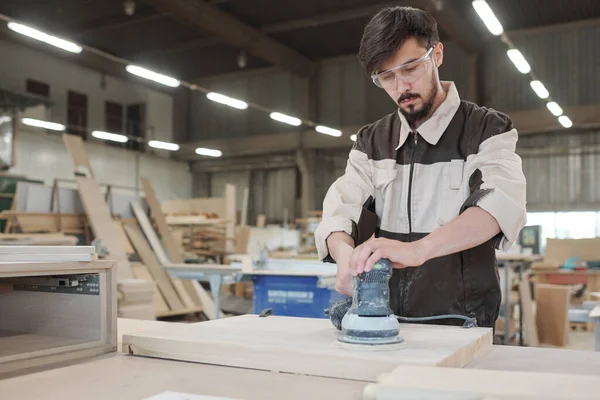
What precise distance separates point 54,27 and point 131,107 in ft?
12.1

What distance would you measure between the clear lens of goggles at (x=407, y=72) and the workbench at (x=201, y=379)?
72 cm

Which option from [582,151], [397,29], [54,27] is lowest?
[397,29]

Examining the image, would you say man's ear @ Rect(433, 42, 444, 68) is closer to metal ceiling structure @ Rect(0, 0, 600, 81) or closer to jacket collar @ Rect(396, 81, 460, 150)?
jacket collar @ Rect(396, 81, 460, 150)

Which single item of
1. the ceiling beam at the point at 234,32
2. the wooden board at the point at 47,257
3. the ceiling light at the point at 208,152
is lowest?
the wooden board at the point at 47,257

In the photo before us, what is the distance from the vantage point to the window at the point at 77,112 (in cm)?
1375

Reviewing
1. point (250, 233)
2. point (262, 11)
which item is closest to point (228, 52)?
point (262, 11)

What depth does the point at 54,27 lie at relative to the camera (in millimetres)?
12055

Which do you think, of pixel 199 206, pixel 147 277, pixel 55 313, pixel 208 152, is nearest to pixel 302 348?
pixel 55 313

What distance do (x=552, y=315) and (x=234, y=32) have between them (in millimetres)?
→ 8530

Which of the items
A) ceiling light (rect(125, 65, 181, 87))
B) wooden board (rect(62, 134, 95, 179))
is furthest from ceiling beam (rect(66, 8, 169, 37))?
wooden board (rect(62, 134, 95, 179))

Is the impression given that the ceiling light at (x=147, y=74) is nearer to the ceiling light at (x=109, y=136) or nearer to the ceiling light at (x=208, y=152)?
the ceiling light at (x=109, y=136)

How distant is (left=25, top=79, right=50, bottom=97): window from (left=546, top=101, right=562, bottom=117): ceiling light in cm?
1053

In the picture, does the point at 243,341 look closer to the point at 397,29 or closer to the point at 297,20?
the point at 397,29

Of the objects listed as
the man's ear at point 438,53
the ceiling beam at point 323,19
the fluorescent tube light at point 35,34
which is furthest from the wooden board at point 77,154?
the man's ear at point 438,53
